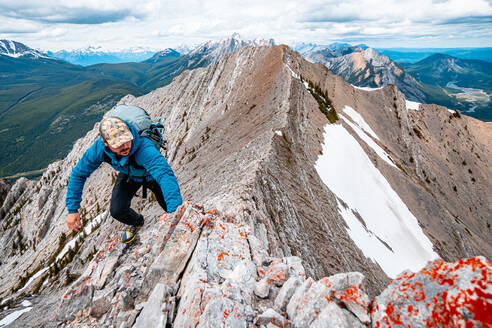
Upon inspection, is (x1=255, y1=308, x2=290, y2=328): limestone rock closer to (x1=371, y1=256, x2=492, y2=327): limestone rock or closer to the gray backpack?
(x1=371, y1=256, x2=492, y2=327): limestone rock

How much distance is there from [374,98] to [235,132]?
6536 centimetres

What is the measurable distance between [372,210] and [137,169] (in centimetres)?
2694

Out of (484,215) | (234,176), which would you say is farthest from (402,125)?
(234,176)

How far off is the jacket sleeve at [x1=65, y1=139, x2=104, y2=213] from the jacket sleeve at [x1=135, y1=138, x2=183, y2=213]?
1227 mm

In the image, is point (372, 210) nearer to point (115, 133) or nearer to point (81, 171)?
point (115, 133)

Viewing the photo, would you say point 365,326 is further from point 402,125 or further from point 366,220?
point 402,125

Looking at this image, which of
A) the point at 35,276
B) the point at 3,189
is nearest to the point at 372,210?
the point at 35,276

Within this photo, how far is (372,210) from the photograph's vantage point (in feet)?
90.0

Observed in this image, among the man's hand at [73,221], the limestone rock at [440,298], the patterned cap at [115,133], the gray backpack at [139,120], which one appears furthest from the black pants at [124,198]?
the limestone rock at [440,298]

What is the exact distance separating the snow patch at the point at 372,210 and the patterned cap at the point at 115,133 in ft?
63.0

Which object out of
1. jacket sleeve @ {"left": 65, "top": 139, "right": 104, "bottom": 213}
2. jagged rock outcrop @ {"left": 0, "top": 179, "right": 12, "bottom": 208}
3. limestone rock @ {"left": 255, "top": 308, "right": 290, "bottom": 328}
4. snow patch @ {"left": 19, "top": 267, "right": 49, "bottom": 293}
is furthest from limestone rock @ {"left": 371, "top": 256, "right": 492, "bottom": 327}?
jagged rock outcrop @ {"left": 0, "top": 179, "right": 12, "bottom": 208}

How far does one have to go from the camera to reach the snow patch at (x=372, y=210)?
22.1 meters

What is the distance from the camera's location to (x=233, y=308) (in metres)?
5.60

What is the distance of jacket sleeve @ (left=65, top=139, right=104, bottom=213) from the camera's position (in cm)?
734
